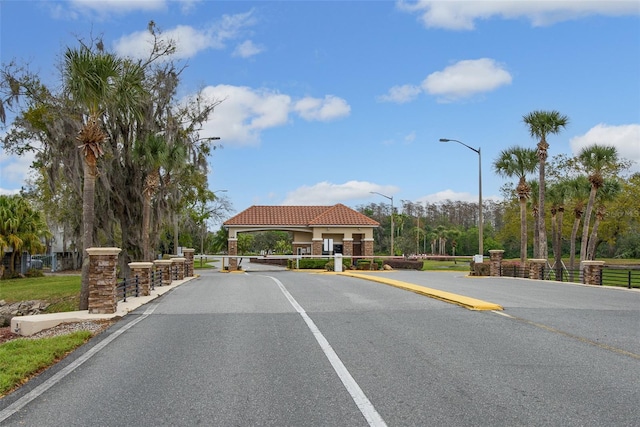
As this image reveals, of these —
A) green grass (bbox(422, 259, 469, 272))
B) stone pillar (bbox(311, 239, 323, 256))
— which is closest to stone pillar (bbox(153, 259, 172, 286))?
stone pillar (bbox(311, 239, 323, 256))

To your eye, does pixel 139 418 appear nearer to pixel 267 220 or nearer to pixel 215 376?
pixel 215 376

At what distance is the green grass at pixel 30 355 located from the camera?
7909 millimetres

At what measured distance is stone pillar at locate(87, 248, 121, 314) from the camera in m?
14.4

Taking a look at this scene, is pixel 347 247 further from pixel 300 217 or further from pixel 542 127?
pixel 542 127

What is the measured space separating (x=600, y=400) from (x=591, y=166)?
34.1m

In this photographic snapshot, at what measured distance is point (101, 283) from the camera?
14.4 m

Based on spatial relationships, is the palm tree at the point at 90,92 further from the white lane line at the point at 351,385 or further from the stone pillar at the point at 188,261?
the stone pillar at the point at 188,261

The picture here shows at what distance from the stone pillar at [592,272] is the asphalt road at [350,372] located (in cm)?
1157

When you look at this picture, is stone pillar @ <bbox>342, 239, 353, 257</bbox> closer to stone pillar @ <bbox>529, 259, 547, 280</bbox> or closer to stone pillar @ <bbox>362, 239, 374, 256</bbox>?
stone pillar @ <bbox>362, 239, 374, 256</bbox>

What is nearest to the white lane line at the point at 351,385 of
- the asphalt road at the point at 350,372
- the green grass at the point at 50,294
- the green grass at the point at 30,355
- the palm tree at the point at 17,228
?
the asphalt road at the point at 350,372

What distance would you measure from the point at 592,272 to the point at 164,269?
17.8 meters

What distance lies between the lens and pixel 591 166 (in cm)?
3719

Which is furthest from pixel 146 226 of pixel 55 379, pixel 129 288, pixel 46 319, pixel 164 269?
pixel 55 379

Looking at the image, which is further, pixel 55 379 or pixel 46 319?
pixel 46 319
